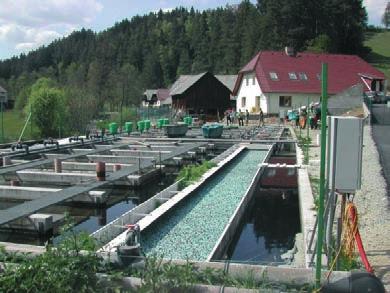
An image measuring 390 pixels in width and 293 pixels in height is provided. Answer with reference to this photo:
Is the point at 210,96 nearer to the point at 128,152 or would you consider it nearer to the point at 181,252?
the point at 128,152

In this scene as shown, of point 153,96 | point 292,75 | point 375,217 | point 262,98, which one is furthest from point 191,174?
point 153,96

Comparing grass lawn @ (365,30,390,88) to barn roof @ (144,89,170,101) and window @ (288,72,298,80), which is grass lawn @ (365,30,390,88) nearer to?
window @ (288,72,298,80)

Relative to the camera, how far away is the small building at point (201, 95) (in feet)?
188

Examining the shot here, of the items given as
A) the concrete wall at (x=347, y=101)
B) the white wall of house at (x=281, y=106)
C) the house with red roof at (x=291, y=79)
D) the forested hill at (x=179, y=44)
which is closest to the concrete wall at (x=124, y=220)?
the concrete wall at (x=347, y=101)

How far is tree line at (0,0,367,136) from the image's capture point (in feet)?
219

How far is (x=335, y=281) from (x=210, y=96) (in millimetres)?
54151

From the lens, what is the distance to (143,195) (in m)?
14.1

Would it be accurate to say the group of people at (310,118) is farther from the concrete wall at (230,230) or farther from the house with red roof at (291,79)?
the concrete wall at (230,230)

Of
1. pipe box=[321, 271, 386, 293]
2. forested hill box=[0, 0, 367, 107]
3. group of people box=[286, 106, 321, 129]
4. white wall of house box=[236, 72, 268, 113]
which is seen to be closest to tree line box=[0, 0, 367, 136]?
forested hill box=[0, 0, 367, 107]

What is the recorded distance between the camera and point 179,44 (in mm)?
120188

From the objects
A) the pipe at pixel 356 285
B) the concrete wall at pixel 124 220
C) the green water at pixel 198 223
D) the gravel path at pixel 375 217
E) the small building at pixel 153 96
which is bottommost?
the green water at pixel 198 223

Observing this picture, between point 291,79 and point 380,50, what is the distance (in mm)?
45446

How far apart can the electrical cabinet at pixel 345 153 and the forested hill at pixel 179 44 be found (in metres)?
36.7

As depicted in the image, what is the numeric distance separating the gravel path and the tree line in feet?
70.9
